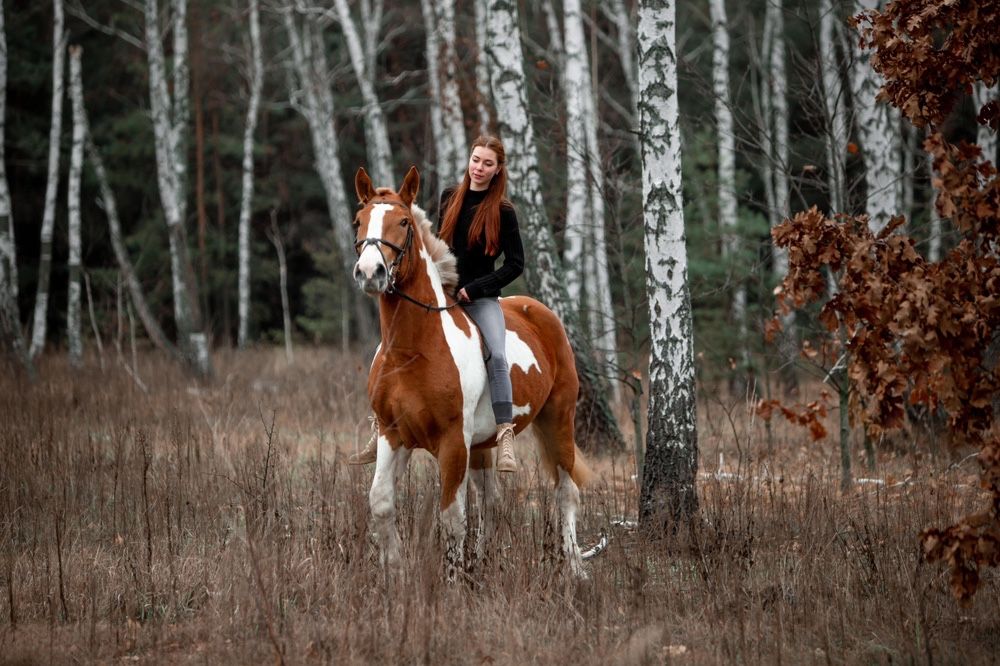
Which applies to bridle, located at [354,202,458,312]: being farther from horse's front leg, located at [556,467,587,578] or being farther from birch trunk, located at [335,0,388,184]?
birch trunk, located at [335,0,388,184]

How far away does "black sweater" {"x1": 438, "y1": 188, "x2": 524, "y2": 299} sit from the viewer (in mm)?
6059

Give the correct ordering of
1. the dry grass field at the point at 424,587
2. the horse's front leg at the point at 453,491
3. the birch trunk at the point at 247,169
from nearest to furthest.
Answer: the dry grass field at the point at 424,587 → the horse's front leg at the point at 453,491 → the birch trunk at the point at 247,169

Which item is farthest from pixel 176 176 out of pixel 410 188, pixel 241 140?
pixel 410 188

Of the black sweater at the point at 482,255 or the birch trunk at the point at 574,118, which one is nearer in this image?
the black sweater at the point at 482,255

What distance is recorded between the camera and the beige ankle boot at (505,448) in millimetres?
5562

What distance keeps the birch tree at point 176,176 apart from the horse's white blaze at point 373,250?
1120cm

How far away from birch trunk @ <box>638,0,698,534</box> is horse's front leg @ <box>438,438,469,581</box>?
4.87 feet

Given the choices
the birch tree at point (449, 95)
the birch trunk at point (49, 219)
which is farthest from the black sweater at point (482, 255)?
the birch trunk at point (49, 219)

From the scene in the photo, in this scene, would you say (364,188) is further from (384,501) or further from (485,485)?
(485,485)

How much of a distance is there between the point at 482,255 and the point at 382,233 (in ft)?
4.06

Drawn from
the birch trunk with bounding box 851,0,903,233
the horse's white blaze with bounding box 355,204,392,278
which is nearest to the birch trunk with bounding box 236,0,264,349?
the birch trunk with bounding box 851,0,903,233

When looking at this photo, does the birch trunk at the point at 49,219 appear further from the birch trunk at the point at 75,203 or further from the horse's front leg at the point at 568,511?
the horse's front leg at the point at 568,511

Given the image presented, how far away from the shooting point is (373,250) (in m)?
5.02

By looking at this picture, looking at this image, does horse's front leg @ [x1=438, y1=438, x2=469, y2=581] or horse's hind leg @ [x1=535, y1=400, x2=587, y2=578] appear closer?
horse's front leg @ [x1=438, y1=438, x2=469, y2=581]
